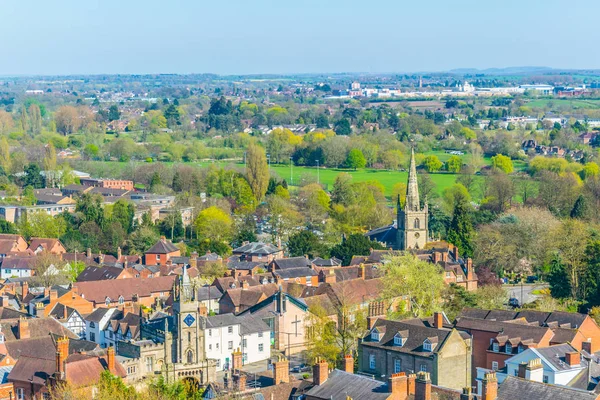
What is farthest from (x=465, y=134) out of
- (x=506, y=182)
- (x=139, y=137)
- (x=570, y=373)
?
(x=570, y=373)

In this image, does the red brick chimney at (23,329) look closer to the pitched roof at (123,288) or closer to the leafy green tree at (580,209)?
the pitched roof at (123,288)

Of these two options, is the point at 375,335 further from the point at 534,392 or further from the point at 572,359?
the point at 534,392

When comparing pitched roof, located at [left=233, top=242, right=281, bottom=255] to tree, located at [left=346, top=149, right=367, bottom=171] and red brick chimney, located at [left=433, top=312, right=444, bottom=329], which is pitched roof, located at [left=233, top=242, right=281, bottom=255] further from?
tree, located at [left=346, top=149, right=367, bottom=171]

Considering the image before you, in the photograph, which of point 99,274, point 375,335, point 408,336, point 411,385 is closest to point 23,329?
point 375,335

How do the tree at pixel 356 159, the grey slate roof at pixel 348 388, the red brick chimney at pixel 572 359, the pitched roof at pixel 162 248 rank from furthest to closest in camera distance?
the tree at pixel 356 159 < the pitched roof at pixel 162 248 < the red brick chimney at pixel 572 359 < the grey slate roof at pixel 348 388

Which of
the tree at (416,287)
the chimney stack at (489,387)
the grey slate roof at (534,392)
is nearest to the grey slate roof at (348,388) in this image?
the chimney stack at (489,387)

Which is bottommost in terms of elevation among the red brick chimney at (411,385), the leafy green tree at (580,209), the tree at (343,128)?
the tree at (343,128)
